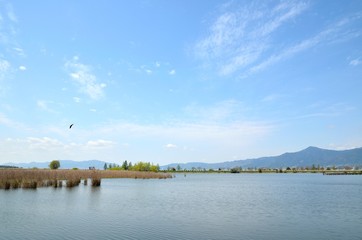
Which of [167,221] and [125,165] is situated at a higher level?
[125,165]

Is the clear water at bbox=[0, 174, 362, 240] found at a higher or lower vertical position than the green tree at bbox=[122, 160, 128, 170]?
lower

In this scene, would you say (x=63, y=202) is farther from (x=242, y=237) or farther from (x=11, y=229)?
(x=242, y=237)

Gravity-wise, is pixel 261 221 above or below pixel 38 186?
below

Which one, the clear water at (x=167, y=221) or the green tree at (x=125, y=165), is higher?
the green tree at (x=125, y=165)

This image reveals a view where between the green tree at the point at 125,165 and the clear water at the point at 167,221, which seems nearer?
the clear water at the point at 167,221

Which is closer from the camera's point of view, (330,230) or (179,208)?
(330,230)

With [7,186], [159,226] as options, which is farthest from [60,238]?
[7,186]

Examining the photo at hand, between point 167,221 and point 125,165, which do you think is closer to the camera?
point 167,221

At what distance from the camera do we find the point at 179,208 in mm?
31766

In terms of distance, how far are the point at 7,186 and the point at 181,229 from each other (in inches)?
1226

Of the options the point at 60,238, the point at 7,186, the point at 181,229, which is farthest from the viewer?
the point at 7,186

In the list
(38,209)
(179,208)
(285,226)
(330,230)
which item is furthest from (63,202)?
(330,230)

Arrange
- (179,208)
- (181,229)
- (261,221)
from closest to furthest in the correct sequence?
(181,229), (261,221), (179,208)

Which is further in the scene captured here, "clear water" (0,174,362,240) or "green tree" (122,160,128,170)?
"green tree" (122,160,128,170)
